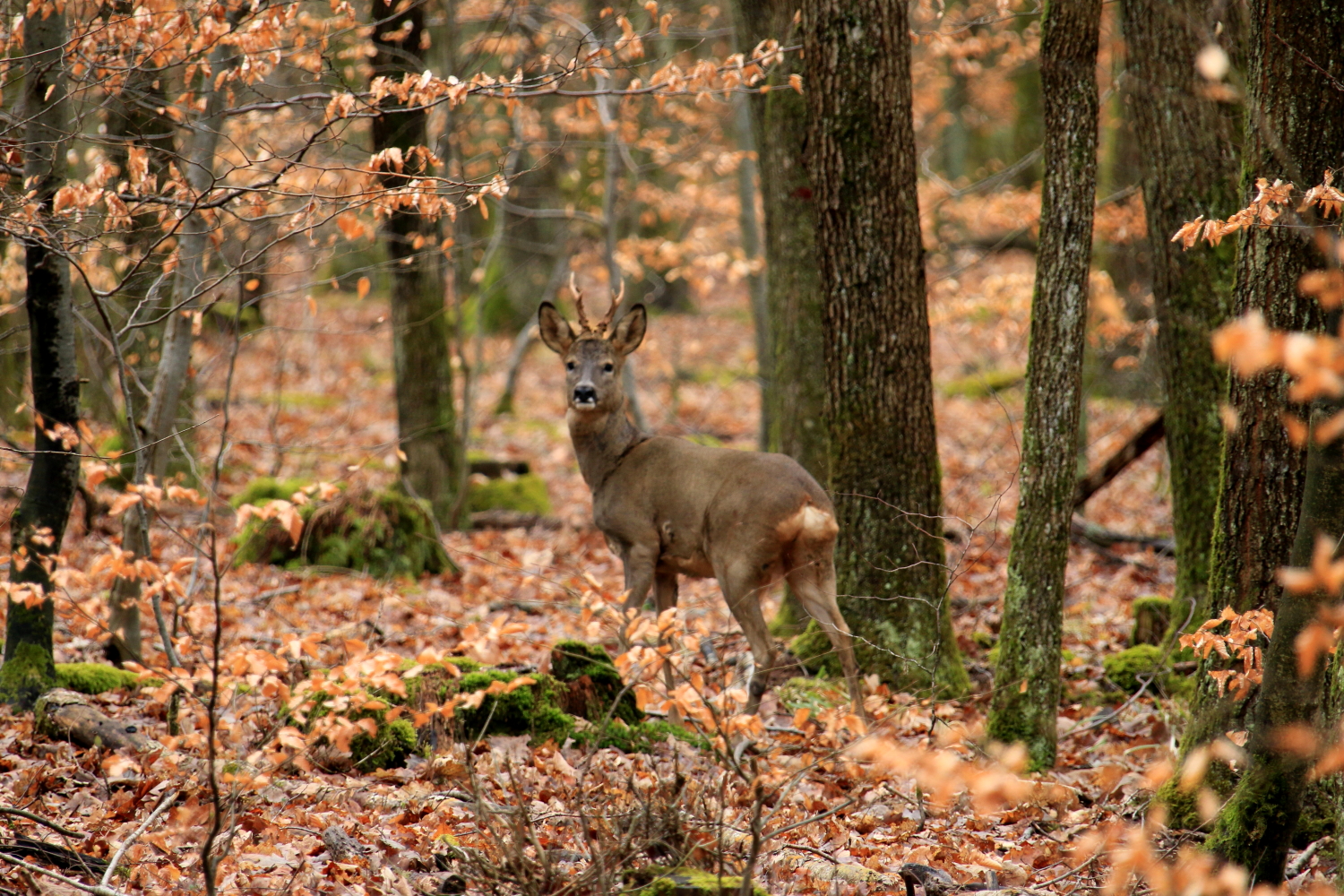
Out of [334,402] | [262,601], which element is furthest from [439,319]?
[334,402]

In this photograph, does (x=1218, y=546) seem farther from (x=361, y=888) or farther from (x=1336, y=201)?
(x=361, y=888)

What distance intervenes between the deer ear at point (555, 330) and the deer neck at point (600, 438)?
1.86ft

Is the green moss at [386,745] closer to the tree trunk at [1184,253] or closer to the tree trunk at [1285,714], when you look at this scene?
the tree trunk at [1285,714]

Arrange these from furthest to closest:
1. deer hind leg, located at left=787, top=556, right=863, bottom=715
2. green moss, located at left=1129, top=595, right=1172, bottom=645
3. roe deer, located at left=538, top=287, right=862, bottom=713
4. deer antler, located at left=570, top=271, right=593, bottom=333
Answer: green moss, located at left=1129, top=595, right=1172, bottom=645
deer antler, located at left=570, top=271, right=593, bottom=333
deer hind leg, located at left=787, top=556, right=863, bottom=715
roe deer, located at left=538, top=287, right=862, bottom=713

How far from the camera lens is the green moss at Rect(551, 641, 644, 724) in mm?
6625

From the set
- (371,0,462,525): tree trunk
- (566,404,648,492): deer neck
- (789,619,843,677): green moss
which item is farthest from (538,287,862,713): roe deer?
(371,0,462,525): tree trunk

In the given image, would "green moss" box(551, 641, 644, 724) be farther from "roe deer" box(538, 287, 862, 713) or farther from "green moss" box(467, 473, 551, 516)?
"green moss" box(467, 473, 551, 516)

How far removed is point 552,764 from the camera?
5.76m

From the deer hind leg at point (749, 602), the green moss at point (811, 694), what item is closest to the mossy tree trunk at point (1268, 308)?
the green moss at point (811, 694)

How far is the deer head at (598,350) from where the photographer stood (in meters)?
8.08

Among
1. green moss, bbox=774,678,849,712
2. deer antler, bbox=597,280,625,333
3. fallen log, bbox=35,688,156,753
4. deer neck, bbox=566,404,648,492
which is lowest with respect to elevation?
green moss, bbox=774,678,849,712

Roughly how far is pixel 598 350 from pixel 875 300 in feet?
6.95

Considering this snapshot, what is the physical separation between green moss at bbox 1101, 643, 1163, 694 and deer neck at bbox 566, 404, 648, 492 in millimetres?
3779

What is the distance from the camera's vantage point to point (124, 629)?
292 inches
